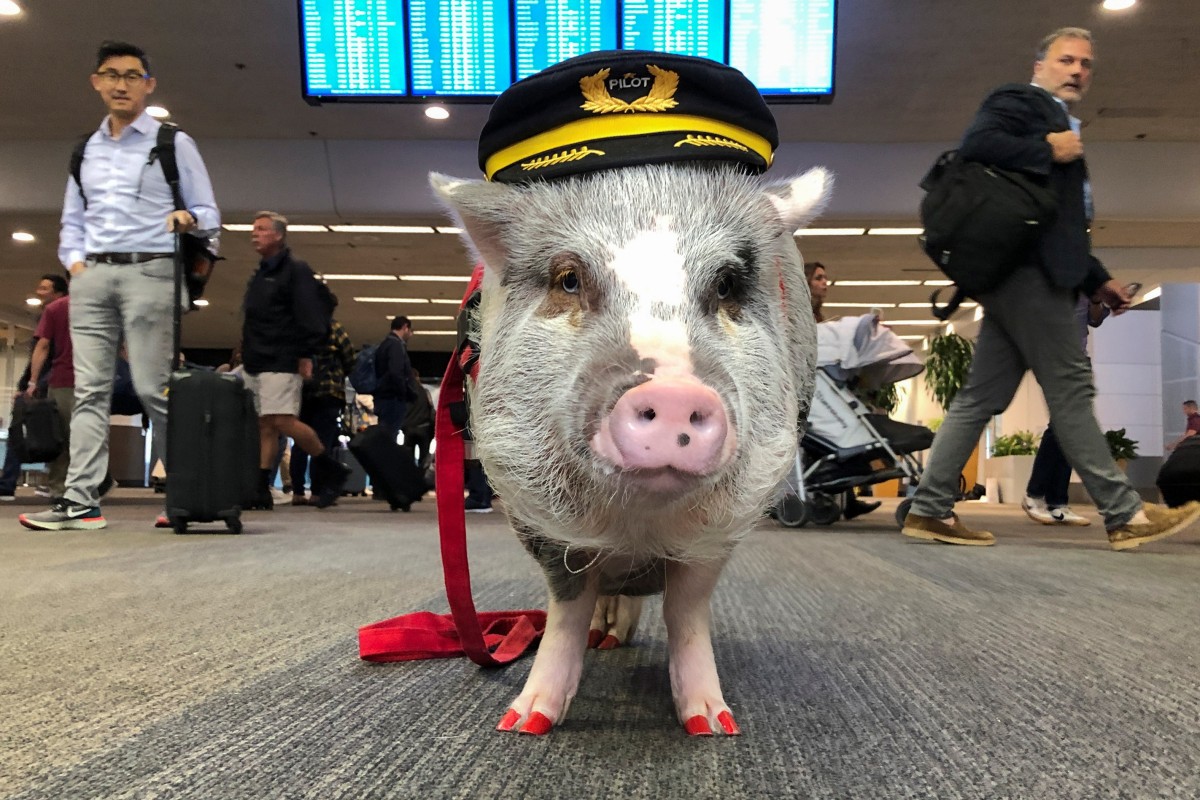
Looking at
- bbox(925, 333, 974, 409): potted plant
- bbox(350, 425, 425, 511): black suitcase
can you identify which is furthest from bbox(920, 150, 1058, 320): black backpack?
bbox(925, 333, 974, 409): potted plant

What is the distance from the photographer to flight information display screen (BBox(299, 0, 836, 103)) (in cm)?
489

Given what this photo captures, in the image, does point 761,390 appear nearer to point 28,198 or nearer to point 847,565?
point 847,565

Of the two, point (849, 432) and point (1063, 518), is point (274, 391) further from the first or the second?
point (1063, 518)

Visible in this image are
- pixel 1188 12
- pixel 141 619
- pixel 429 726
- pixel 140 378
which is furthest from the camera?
pixel 1188 12

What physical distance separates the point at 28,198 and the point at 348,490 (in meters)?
5.34

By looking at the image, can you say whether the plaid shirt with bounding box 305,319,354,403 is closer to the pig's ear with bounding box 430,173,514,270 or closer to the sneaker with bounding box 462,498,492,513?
the sneaker with bounding box 462,498,492,513

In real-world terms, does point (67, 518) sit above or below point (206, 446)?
below

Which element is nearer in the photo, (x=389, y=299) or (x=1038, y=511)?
(x=1038, y=511)

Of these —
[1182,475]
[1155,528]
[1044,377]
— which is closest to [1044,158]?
[1044,377]

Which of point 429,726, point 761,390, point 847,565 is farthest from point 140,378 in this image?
point 761,390

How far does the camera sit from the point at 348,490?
39.7ft

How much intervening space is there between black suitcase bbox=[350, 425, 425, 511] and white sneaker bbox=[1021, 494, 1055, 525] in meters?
3.69

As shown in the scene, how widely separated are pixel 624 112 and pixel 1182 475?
3773 mm

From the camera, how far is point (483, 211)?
3.24 feet
